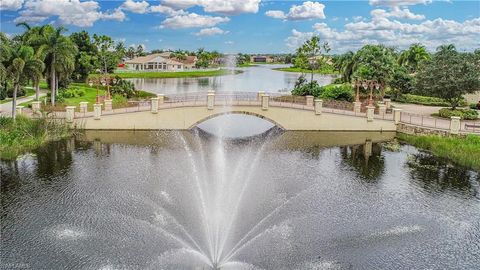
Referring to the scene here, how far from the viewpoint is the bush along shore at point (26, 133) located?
32.0 meters

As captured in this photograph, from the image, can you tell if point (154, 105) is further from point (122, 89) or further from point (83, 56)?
point (83, 56)

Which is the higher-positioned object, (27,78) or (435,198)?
(27,78)

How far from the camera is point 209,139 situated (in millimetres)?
40531

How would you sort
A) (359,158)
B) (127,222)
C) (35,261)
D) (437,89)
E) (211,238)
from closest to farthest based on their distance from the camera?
(35,261), (211,238), (127,222), (359,158), (437,89)

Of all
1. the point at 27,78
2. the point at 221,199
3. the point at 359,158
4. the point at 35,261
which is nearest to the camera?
the point at 35,261

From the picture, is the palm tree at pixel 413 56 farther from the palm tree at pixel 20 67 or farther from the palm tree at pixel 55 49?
the palm tree at pixel 20 67

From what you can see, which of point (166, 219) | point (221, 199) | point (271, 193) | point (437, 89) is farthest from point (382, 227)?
point (437, 89)

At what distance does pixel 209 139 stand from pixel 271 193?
638 inches

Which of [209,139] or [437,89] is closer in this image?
[209,139]

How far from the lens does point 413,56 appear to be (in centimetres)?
9012

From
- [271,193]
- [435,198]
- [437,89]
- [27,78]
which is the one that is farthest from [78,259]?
[437,89]

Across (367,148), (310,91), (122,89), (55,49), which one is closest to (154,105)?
(55,49)

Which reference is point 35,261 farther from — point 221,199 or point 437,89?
point 437,89

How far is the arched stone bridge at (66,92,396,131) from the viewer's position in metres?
42.1
